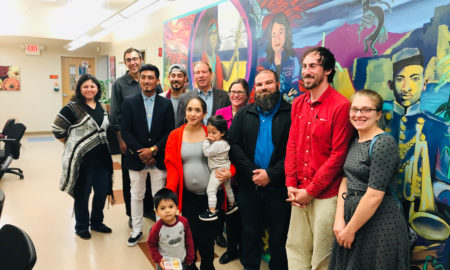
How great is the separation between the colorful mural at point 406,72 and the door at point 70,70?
31.2ft

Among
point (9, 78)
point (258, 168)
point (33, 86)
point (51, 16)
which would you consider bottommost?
point (258, 168)

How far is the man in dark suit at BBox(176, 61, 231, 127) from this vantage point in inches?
115

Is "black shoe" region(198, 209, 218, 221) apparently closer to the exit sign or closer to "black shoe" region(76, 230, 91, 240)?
"black shoe" region(76, 230, 91, 240)

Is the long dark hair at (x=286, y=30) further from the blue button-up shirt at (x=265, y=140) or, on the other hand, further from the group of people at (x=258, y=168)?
the blue button-up shirt at (x=265, y=140)

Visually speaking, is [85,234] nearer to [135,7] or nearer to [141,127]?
[141,127]

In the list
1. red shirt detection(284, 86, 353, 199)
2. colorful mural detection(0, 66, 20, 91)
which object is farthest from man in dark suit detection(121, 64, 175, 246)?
colorful mural detection(0, 66, 20, 91)

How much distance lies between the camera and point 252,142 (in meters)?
2.25

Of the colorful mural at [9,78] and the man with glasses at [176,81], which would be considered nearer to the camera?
the man with glasses at [176,81]

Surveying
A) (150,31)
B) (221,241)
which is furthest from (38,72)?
(221,241)

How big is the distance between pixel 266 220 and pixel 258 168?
0.39 meters

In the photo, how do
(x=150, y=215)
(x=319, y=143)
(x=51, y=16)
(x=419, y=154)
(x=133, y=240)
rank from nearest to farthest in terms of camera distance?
(x=419, y=154), (x=319, y=143), (x=133, y=240), (x=150, y=215), (x=51, y=16)

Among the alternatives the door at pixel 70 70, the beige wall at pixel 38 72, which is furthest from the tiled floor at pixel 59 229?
the door at pixel 70 70

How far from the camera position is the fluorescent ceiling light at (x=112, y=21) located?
226 inches

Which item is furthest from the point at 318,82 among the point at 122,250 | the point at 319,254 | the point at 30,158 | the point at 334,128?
the point at 30,158
